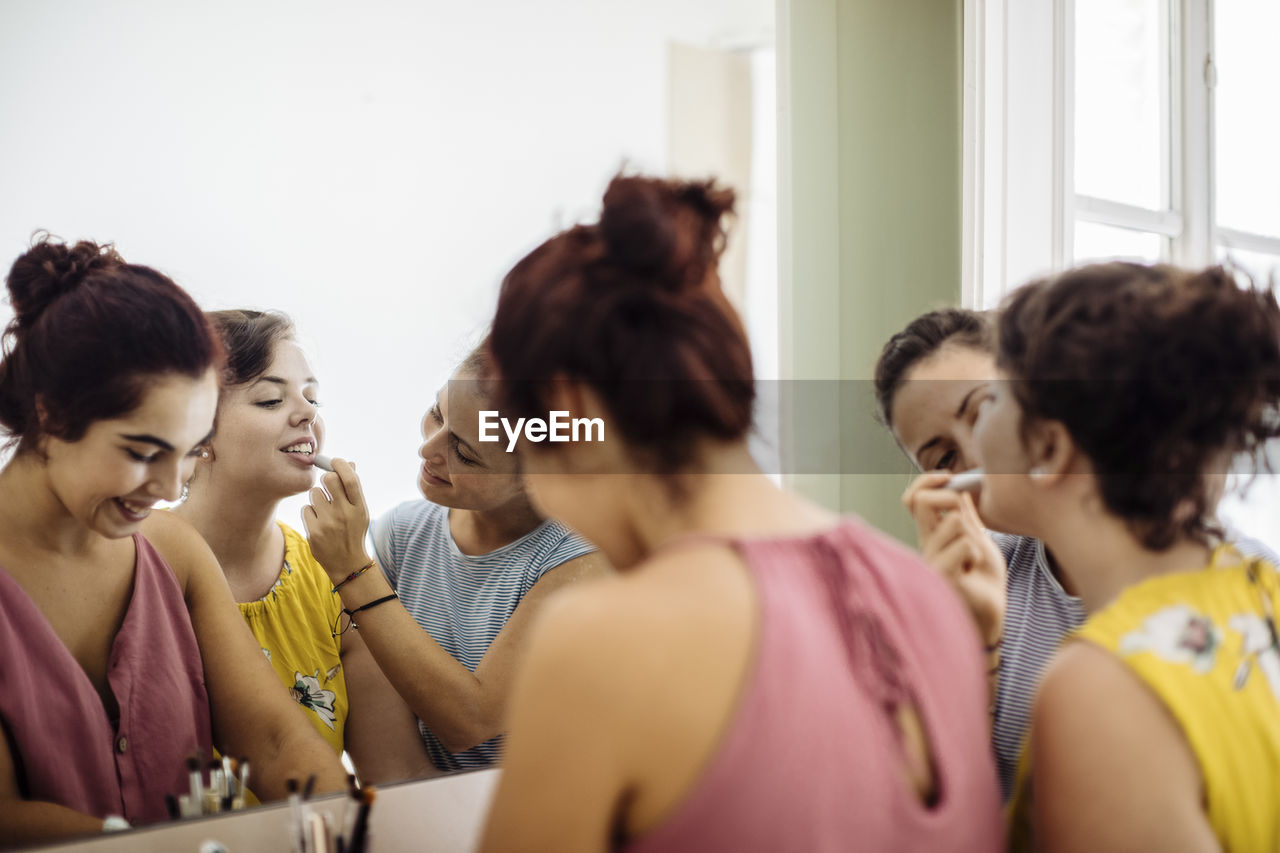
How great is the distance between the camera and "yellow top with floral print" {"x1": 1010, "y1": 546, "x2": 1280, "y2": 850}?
638 millimetres

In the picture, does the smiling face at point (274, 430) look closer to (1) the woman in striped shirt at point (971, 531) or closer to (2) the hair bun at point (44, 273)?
(2) the hair bun at point (44, 273)

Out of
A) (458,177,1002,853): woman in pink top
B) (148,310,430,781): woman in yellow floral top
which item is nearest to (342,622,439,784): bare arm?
(148,310,430,781): woman in yellow floral top

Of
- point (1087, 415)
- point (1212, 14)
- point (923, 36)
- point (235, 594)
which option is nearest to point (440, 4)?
point (235, 594)

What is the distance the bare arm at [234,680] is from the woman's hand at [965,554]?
1.86ft

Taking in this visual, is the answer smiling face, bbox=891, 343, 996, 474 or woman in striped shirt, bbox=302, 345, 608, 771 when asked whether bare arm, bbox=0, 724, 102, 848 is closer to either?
woman in striped shirt, bbox=302, 345, 608, 771

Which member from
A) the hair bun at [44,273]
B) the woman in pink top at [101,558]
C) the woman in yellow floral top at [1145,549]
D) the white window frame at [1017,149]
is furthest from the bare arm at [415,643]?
the white window frame at [1017,149]

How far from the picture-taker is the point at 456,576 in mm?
982

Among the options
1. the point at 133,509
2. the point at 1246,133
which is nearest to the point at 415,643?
the point at 133,509

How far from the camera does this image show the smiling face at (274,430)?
0.84 meters

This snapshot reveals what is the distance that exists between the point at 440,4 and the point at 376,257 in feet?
0.81

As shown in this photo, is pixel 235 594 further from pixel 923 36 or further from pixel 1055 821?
pixel 923 36

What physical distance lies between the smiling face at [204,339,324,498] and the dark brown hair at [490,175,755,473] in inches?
12.1

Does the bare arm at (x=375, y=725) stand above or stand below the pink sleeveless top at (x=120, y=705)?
below

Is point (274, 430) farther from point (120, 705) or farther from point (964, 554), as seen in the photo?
point (964, 554)
